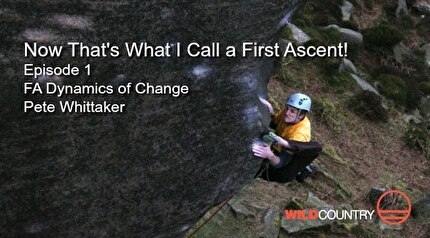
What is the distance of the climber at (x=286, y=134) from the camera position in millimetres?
6461

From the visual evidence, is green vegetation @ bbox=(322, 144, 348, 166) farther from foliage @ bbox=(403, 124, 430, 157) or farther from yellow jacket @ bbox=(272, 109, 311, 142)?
yellow jacket @ bbox=(272, 109, 311, 142)

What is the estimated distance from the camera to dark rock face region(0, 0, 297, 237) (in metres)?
4.69

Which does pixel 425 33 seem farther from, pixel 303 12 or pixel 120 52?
pixel 120 52

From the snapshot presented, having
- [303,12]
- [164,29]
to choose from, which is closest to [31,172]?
[164,29]

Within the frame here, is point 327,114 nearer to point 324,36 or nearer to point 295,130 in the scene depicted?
point 324,36

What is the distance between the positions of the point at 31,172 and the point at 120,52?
1.30 metres

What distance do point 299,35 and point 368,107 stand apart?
260cm

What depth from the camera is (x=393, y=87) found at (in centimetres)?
1611

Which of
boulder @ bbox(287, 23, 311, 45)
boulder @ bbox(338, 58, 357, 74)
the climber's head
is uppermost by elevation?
the climber's head

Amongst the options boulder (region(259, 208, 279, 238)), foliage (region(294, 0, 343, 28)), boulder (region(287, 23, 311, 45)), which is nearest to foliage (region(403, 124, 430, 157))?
boulder (region(287, 23, 311, 45))

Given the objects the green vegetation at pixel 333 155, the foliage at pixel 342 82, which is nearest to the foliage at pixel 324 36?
the foliage at pixel 342 82

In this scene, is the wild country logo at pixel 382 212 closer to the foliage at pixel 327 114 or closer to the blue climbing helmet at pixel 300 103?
the foliage at pixel 327 114

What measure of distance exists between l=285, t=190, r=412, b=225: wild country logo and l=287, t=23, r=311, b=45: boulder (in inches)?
191

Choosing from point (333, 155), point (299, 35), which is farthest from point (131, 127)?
point (299, 35)
